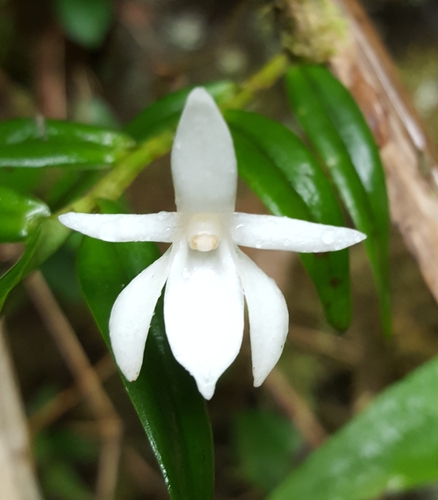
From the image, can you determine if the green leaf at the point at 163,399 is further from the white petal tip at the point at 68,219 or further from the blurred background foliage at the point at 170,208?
the blurred background foliage at the point at 170,208

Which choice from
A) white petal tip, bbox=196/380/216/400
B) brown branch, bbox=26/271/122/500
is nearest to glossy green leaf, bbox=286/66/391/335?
white petal tip, bbox=196/380/216/400

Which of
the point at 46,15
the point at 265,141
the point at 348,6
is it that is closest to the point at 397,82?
the point at 348,6

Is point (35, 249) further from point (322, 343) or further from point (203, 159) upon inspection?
point (322, 343)

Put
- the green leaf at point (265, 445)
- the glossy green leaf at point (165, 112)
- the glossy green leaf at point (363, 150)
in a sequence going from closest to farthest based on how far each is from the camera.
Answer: the glossy green leaf at point (363, 150) < the glossy green leaf at point (165, 112) < the green leaf at point (265, 445)

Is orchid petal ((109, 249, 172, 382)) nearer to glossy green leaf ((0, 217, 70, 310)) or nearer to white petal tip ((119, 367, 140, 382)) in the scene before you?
white petal tip ((119, 367, 140, 382))

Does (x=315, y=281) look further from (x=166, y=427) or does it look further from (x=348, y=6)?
(x=348, y=6)

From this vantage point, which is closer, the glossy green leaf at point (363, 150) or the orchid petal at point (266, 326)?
the orchid petal at point (266, 326)

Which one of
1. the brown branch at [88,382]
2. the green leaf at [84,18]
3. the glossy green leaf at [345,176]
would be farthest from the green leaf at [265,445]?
the green leaf at [84,18]

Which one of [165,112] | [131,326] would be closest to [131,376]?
[131,326]
